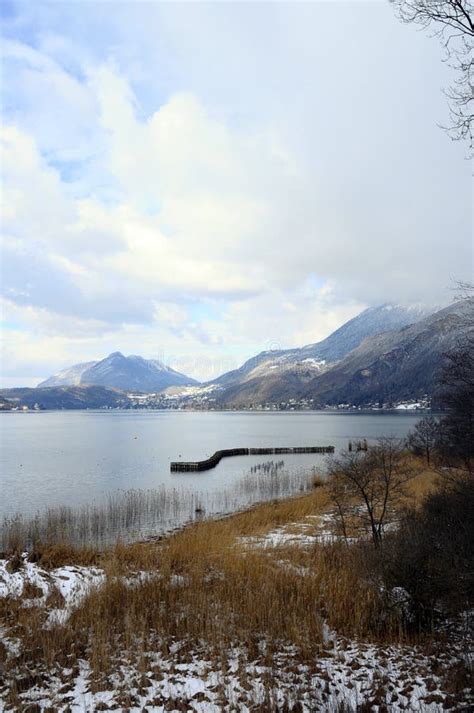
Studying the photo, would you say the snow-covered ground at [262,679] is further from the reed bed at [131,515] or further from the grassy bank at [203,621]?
the reed bed at [131,515]

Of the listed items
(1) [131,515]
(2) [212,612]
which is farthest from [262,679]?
(1) [131,515]

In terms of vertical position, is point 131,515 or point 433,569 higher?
point 433,569

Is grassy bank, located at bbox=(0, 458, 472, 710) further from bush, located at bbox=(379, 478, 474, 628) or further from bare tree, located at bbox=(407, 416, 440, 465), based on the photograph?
bare tree, located at bbox=(407, 416, 440, 465)

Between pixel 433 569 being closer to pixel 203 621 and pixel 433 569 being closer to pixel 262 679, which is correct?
pixel 262 679

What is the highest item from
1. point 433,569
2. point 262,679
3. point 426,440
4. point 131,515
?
point 433,569

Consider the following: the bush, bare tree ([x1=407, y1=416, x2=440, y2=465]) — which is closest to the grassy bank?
the bush

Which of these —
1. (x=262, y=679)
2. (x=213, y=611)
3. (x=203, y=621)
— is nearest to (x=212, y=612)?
(x=213, y=611)

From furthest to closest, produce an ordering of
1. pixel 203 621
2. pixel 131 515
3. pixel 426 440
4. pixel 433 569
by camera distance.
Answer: pixel 426 440 < pixel 131 515 < pixel 203 621 < pixel 433 569

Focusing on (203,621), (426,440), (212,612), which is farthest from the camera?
(426,440)

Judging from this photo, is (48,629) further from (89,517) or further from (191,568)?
(89,517)

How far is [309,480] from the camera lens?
4616 centimetres

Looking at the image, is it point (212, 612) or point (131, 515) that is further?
point (131, 515)

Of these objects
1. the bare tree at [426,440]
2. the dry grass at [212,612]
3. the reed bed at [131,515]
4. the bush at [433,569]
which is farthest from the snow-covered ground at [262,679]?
the bare tree at [426,440]

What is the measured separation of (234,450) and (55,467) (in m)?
30.2
